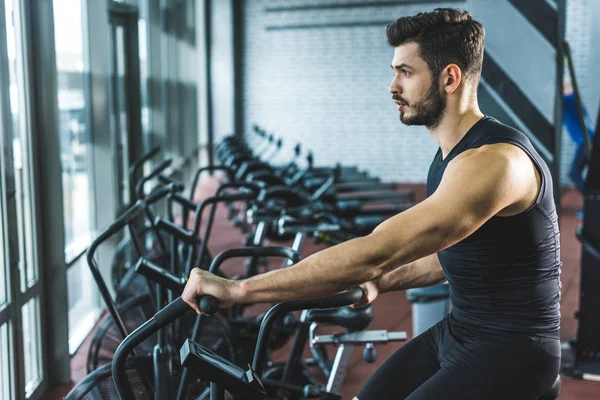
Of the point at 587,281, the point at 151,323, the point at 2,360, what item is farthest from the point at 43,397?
the point at 587,281

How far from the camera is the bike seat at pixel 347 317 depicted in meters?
2.29

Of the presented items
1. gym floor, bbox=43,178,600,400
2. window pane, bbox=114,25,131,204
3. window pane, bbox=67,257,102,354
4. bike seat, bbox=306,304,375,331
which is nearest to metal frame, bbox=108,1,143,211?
window pane, bbox=114,25,131,204

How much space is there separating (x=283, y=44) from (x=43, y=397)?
8.75 metres

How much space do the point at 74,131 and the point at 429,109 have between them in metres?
3.25

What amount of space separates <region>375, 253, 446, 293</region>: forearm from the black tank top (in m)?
0.26

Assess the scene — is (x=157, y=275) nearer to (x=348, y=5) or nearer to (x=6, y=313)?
(x=6, y=313)

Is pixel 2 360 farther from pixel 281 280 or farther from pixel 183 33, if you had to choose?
pixel 183 33

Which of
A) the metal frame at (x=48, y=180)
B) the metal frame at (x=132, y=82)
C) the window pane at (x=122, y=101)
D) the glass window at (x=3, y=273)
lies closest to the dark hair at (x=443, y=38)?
the glass window at (x=3, y=273)

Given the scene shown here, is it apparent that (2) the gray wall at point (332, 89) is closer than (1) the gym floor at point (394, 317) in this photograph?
No

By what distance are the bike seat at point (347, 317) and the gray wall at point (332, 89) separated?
857 cm

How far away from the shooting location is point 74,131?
14.3ft

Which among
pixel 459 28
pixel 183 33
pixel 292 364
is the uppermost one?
pixel 183 33

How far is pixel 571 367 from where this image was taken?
360cm

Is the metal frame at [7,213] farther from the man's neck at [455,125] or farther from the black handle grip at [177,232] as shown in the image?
the man's neck at [455,125]
